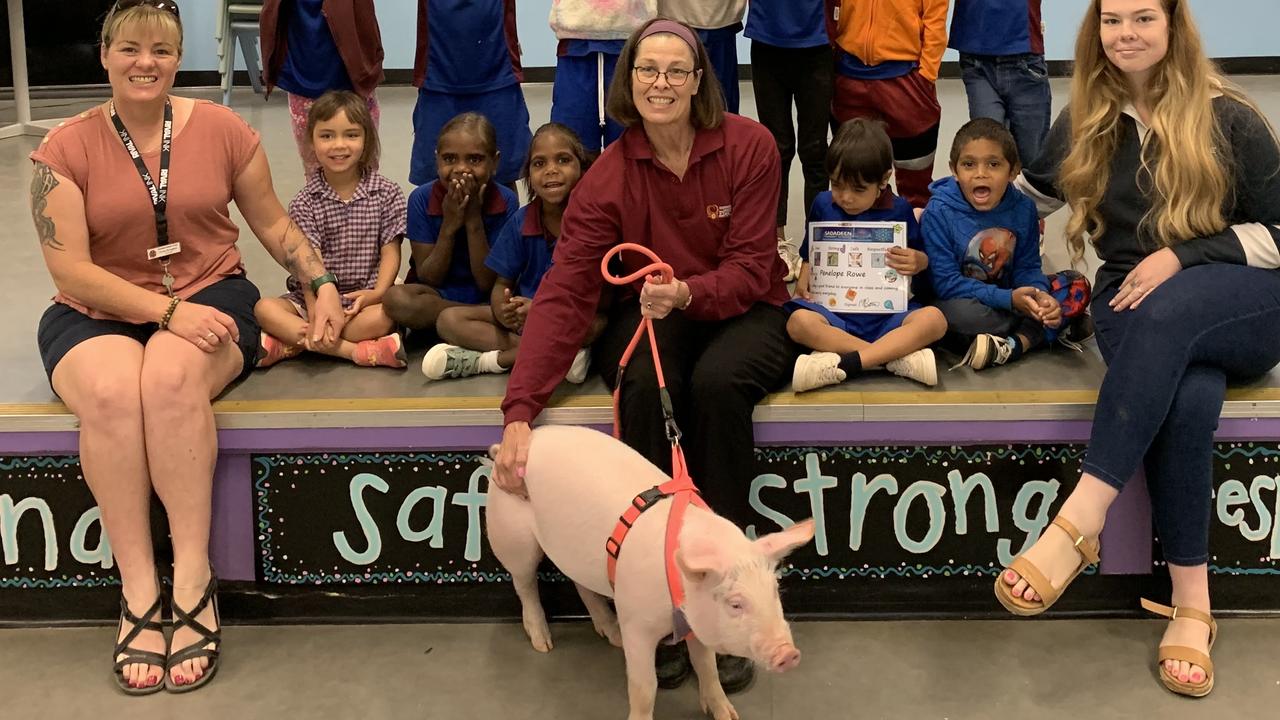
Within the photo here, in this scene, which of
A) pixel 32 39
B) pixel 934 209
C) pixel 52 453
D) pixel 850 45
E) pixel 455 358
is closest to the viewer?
pixel 52 453

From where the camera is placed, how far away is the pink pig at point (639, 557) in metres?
2.05

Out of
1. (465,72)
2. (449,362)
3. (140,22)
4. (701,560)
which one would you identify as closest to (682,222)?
(449,362)

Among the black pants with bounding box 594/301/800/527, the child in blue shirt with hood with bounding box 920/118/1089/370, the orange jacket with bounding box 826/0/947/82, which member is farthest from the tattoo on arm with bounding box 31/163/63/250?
the orange jacket with bounding box 826/0/947/82

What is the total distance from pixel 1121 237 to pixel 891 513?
31.0 inches

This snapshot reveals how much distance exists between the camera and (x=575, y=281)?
2.72m

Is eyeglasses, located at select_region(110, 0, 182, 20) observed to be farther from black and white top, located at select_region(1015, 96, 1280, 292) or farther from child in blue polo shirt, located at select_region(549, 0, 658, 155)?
black and white top, located at select_region(1015, 96, 1280, 292)

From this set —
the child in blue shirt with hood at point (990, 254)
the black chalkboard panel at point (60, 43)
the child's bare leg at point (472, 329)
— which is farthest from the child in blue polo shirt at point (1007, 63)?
the black chalkboard panel at point (60, 43)

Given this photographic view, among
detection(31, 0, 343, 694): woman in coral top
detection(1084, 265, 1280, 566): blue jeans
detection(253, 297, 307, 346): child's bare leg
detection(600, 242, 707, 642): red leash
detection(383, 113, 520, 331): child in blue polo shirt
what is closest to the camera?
detection(600, 242, 707, 642): red leash

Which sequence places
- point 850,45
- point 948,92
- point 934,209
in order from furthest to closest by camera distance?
1. point 948,92
2. point 850,45
3. point 934,209

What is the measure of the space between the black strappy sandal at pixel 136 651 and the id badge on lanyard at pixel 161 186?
71 centimetres

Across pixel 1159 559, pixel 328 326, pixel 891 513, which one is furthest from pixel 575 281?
pixel 1159 559

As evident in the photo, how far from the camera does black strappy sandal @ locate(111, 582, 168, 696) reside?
8.34 ft

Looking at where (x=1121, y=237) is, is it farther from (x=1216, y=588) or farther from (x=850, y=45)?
(x=850, y=45)

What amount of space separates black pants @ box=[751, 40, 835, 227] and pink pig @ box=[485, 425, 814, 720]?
1718 millimetres
